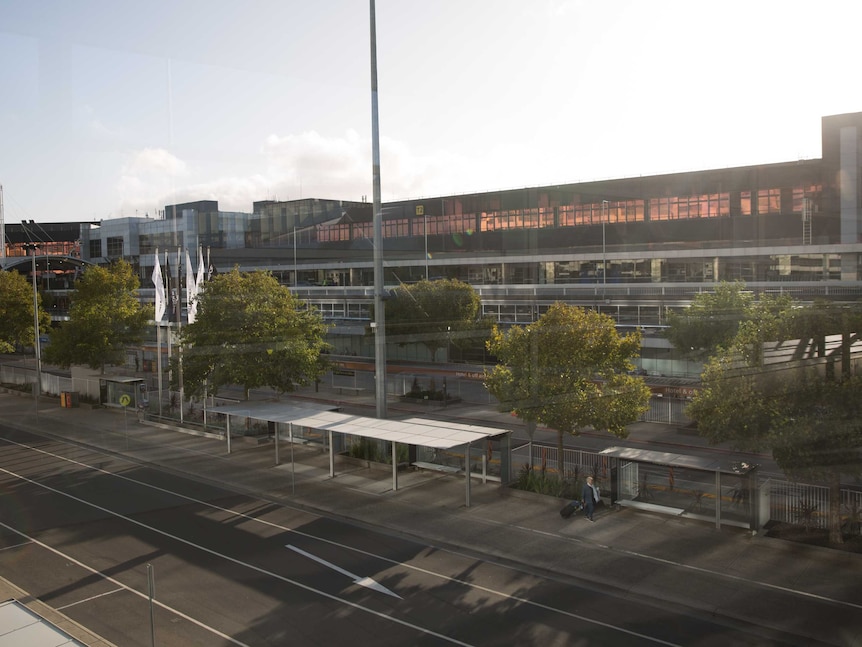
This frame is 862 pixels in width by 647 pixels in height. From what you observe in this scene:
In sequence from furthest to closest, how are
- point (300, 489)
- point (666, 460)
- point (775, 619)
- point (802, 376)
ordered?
point (300, 489), point (666, 460), point (802, 376), point (775, 619)

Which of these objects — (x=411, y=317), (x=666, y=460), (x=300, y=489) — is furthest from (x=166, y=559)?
(x=411, y=317)

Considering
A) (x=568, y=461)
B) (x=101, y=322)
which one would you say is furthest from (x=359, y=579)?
(x=101, y=322)

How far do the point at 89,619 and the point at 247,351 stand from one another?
990 centimetres

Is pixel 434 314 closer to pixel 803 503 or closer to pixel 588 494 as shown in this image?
pixel 588 494

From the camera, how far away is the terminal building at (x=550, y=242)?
1953 centimetres

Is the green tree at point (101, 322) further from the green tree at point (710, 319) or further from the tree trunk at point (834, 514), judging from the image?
the tree trunk at point (834, 514)

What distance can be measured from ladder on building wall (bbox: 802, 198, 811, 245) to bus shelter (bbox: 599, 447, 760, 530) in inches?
326

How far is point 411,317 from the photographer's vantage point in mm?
25781

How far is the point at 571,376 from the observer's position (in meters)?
13.0

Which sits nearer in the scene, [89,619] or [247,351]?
[89,619]

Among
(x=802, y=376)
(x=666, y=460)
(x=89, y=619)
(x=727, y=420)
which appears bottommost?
(x=89, y=619)

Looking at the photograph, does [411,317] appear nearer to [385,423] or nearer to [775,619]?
[385,423]

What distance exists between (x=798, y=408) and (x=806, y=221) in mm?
10294

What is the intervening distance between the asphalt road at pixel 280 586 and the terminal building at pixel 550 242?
9.16 m
